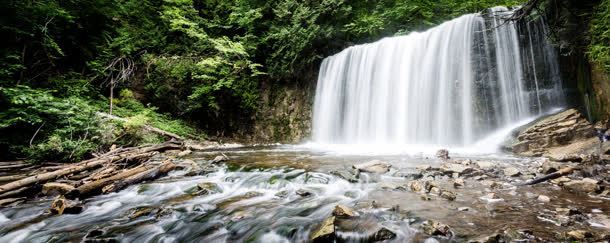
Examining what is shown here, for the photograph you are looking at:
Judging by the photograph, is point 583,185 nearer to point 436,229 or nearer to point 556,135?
point 436,229

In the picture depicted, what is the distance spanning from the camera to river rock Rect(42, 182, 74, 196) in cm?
484

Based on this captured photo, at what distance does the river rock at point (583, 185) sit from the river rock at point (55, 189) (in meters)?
7.49

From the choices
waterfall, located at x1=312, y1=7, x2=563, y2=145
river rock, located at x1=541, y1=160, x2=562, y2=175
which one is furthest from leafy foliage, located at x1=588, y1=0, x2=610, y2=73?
river rock, located at x1=541, y1=160, x2=562, y2=175

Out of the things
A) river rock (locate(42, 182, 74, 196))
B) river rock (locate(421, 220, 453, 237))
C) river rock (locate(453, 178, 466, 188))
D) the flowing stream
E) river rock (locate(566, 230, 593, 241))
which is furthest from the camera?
river rock (locate(42, 182, 74, 196))

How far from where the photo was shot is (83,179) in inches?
209

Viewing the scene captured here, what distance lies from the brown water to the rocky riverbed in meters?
0.01

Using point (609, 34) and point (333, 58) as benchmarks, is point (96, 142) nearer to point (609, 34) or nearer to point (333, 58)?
point (333, 58)

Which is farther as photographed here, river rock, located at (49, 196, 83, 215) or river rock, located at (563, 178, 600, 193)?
river rock, located at (49, 196, 83, 215)

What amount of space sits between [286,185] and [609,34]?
7.19 m

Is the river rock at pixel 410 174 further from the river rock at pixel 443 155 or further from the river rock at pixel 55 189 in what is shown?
the river rock at pixel 55 189

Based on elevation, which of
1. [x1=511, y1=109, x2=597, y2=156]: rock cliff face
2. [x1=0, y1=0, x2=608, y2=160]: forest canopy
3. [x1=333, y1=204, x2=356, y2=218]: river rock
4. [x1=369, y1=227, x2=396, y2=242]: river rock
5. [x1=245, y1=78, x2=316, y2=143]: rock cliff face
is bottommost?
[x1=369, y1=227, x2=396, y2=242]: river rock

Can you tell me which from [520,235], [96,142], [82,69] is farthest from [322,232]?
[82,69]

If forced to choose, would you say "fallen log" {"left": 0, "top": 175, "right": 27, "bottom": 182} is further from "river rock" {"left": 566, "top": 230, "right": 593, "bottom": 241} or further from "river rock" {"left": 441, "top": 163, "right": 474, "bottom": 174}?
"river rock" {"left": 566, "top": 230, "right": 593, "bottom": 241}

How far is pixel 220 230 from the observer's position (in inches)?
133
